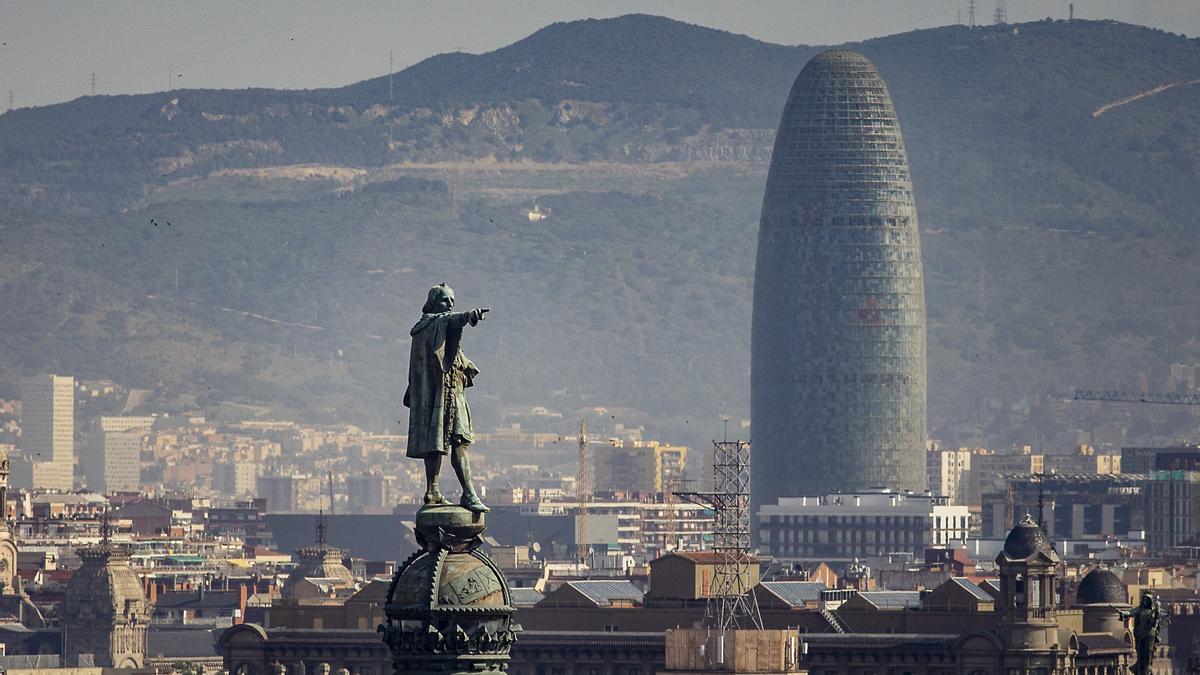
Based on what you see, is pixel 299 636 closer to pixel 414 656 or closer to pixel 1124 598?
pixel 1124 598

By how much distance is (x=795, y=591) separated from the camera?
173250 mm

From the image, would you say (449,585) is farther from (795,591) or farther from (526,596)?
(526,596)

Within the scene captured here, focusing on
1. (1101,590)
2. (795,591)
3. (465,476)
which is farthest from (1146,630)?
(795,591)

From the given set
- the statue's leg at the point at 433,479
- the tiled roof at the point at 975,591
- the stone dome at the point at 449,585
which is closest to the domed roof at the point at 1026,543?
the tiled roof at the point at 975,591

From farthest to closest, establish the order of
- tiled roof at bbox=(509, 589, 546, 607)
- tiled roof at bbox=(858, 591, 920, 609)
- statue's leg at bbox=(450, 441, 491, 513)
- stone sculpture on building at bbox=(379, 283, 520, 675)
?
tiled roof at bbox=(509, 589, 546, 607)
tiled roof at bbox=(858, 591, 920, 609)
statue's leg at bbox=(450, 441, 491, 513)
stone sculpture on building at bbox=(379, 283, 520, 675)

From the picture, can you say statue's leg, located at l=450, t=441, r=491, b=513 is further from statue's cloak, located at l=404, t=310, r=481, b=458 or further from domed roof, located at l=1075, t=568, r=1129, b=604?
domed roof, located at l=1075, t=568, r=1129, b=604

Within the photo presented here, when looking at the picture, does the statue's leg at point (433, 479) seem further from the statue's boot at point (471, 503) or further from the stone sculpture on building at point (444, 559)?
the statue's boot at point (471, 503)

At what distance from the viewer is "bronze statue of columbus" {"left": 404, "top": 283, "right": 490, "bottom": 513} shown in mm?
25672

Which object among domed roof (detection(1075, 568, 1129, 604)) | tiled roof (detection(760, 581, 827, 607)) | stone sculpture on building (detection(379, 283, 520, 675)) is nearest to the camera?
stone sculpture on building (detection(379, 283, 520, 675))

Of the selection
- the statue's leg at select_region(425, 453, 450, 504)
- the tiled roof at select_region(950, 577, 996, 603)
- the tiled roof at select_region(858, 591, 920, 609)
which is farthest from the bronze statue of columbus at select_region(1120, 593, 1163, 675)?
the tiled roof at select_region(858, 591, 920, 609)

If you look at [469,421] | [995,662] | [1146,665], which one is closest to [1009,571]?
[995,662]

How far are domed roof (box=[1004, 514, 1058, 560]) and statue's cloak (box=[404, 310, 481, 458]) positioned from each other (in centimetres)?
12751

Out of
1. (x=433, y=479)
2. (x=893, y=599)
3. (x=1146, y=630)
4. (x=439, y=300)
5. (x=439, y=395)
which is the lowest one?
(x=1146, y=630)

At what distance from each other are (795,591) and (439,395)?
14804 cm
